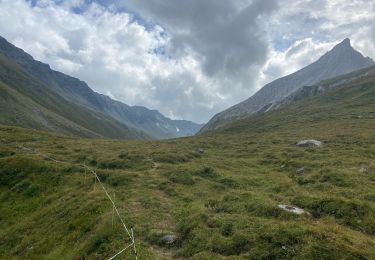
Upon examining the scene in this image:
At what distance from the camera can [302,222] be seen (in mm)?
21500

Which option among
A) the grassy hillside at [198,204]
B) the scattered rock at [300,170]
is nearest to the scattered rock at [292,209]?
the grassy hillside at [198,204]

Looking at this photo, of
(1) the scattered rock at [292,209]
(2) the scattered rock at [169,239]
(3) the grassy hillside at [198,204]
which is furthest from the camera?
(1) the scattered rock at [292,209]

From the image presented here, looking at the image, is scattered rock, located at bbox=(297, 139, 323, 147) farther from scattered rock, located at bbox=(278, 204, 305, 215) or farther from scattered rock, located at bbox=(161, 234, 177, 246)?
scattered rock, located at bbox=(161, 234, 177, 246)

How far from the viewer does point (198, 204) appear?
98.2 feet

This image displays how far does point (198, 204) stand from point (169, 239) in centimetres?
743

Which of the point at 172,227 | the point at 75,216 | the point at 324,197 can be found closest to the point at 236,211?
the point at 172,227

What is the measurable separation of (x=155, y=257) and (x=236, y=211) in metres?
8.06

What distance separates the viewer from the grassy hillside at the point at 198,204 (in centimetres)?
2012

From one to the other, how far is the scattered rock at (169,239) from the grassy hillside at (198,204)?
324 millimetres

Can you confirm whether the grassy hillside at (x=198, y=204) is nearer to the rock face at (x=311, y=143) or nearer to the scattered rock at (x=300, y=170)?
the scattered rock at (x=300, y=170)

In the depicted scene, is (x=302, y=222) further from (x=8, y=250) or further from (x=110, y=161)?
(x=110, y=161)

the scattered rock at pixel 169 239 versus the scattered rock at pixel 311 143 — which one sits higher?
the scattered rock at pixel 311 143

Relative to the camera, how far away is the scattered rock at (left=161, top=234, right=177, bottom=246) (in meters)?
22.6

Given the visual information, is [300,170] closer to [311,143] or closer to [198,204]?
[198,204]
